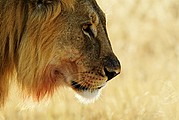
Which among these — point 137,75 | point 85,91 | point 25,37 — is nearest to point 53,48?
point 25,37

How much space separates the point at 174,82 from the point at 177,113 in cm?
63

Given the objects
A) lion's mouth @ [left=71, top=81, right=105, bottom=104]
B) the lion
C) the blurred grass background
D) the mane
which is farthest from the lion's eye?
the blurred grass background

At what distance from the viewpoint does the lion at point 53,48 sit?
13.1 feet

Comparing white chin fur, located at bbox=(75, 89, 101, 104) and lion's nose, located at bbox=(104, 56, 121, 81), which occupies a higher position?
lion's nose, located at bbox=(104, 56, 121, 81)

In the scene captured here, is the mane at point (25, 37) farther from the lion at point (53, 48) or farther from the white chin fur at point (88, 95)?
the white chin fur at point (88, 95)

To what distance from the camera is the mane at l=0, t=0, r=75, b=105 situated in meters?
3.97

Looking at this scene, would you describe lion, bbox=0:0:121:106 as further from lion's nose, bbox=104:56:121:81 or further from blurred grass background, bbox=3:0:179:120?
blurred grass background, bbox=3:0:179:120

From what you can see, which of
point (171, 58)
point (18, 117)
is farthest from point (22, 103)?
point (171, 58)

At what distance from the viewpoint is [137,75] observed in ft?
22.5

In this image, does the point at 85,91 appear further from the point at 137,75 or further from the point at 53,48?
the point at 137,75

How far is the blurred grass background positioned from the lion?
0.92ft

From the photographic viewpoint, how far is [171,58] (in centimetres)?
735

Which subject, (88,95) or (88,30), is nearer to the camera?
(88,30)

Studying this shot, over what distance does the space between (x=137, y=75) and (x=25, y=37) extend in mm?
2985
